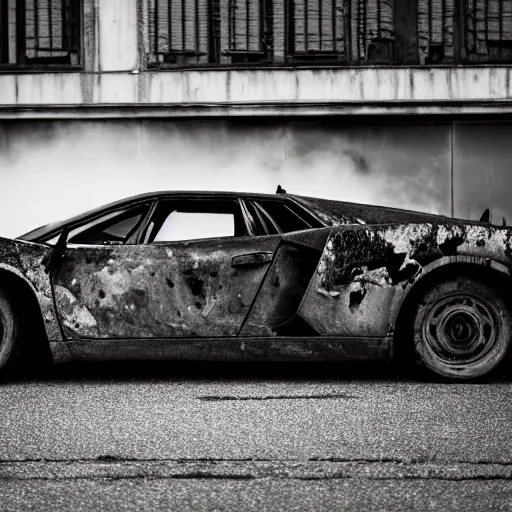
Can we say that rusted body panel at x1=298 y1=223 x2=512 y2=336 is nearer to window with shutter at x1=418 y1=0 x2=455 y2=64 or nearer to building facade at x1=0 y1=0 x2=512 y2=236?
building facade at x1=0 y1=0 x2=512 y2=236

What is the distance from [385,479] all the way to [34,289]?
3067mm

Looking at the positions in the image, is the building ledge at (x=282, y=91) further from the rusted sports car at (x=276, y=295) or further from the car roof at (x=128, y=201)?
the rusted sports car at (x=276, y=295)

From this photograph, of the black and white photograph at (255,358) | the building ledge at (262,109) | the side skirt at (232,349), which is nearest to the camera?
the black and white photograph at (255,358)

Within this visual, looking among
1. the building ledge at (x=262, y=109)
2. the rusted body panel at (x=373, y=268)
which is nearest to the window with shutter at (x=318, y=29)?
the building ledge at (x=262, y=109)

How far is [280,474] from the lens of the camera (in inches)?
162

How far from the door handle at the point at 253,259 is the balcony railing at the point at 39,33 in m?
7.76

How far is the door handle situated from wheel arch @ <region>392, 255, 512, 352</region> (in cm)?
86

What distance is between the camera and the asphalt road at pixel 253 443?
3.81m

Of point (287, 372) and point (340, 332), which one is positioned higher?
point (340, 332)

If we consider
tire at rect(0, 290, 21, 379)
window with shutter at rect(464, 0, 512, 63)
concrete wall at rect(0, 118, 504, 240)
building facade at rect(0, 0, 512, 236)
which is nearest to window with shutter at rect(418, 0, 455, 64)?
building facade at rect(0, 0, 512, 236)

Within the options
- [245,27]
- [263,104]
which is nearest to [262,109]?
[263,104]

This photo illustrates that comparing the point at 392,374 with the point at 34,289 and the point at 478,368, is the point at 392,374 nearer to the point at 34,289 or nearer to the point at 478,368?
the point at 478,368

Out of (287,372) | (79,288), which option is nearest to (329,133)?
(287,372)

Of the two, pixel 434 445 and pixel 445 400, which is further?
pixel 445 400
